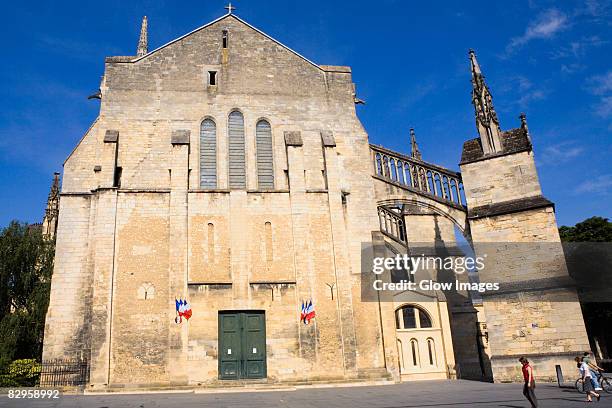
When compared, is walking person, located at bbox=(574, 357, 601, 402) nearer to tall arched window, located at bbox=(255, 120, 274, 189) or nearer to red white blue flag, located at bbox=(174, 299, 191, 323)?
red white blue flag, located at bbox=(174, 299, 191, 323)

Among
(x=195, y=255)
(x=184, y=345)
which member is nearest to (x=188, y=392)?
(x=184, y=345)

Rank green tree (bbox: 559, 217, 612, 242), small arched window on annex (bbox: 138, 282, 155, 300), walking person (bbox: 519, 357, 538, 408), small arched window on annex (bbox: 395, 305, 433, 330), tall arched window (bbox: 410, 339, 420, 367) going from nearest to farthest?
walking person (bbox: 519, 357, 538, 408) → small arched window on annex (bbox: 138, 282, 155, 300) → tall arched window (bbox: 410, 339, 420, 367) → small arched window on annex (bbox: 395, 305, 433, 330) → green tree (bbox: 559, 217, 612, 242)

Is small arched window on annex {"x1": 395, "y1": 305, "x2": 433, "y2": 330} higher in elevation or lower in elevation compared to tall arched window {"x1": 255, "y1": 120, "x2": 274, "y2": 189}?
lower

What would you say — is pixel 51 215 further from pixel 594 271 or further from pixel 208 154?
pixel 594 271

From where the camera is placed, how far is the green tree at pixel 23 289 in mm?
24422

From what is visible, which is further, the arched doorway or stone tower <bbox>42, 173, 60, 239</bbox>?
stone tower <bbox>42, 173, 60, 239</bbox>

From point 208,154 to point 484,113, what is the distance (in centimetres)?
1152

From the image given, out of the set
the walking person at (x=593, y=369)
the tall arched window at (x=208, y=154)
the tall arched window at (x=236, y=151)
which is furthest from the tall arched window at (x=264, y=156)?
the walking person at (x=593, y=369)

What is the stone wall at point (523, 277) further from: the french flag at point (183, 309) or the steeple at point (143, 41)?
the steeple at point (143, 41)

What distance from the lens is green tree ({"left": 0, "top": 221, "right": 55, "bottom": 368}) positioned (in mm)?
24422

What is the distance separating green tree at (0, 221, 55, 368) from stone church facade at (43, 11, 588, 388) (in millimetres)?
8402

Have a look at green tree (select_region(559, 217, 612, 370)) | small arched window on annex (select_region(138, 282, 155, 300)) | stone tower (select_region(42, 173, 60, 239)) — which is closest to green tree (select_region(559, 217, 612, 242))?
green tree (select_region(559, 217, 612, 370))

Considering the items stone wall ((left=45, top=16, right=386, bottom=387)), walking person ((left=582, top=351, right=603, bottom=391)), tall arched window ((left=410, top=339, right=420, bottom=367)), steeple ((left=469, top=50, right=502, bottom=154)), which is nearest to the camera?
walking person ((left=582, top=351, right=603, bottom=391))

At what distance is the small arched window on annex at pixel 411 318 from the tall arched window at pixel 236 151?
33.4 feet
